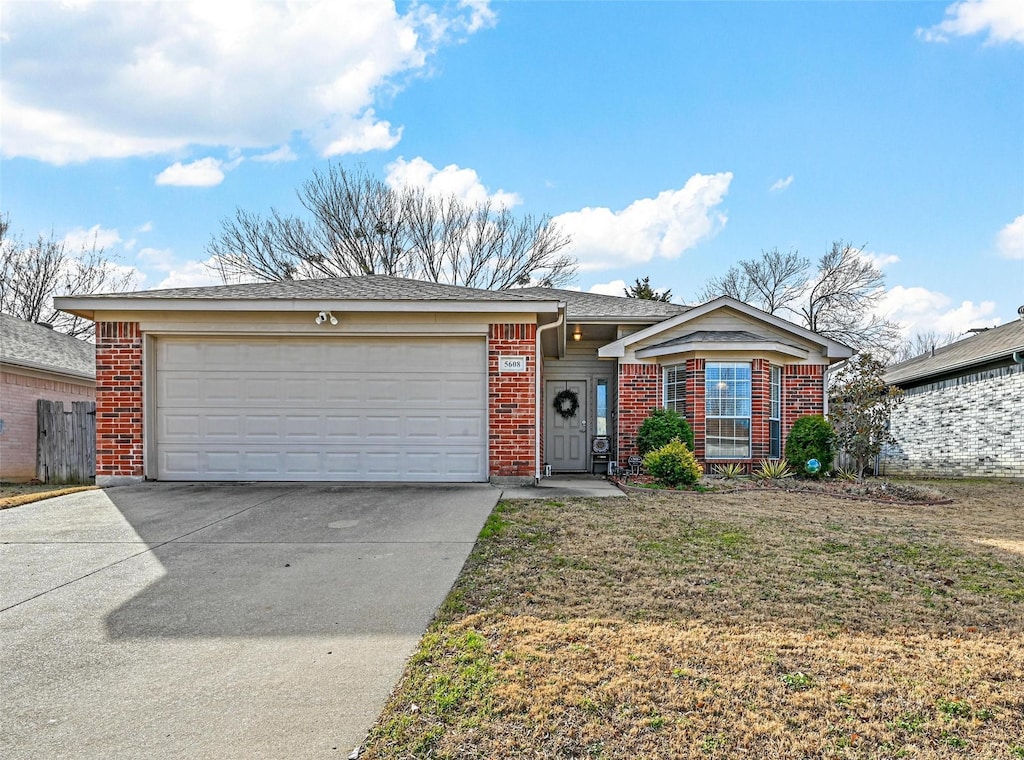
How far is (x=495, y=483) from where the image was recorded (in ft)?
29.0

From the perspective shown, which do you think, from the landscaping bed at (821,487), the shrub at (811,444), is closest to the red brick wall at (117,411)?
the landscaping bed at (821,487)

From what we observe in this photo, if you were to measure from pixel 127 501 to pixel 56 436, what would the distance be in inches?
289

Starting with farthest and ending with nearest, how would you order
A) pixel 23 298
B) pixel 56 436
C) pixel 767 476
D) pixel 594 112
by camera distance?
pixel 23 298 < pixel 594 112 < pixel 56 436 < pixel 767 476

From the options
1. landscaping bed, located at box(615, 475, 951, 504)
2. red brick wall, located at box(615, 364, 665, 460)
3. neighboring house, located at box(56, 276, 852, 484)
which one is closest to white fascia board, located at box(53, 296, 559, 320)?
neighboring house, located at box(56, 276, 852, 484)

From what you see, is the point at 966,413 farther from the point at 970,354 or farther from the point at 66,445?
the point at 66,445

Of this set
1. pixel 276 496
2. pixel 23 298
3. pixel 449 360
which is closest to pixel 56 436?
pixel 276 496

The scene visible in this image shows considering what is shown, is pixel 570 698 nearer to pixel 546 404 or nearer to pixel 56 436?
pixel 546 404

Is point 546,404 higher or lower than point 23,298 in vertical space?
lower

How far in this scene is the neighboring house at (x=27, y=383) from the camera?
12.5 metres

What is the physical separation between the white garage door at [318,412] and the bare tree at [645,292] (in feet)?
59.2

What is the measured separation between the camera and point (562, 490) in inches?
349

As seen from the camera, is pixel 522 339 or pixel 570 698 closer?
pixel 570 698

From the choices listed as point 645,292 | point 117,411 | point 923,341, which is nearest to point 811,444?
point 117,411

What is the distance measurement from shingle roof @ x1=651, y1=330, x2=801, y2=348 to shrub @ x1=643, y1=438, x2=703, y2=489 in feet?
8.30
